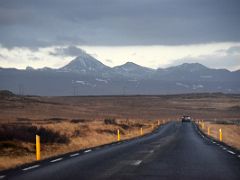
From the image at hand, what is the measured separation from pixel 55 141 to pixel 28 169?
38.4 ft

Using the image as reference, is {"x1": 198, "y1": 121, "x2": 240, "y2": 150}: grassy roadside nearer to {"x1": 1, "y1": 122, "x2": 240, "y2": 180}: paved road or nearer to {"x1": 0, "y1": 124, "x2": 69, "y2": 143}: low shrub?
{"x1": 1, "y1": 122, "x2": 240, "y2": 180}: paved road

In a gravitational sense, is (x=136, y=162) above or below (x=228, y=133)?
above

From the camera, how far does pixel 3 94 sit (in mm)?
141375

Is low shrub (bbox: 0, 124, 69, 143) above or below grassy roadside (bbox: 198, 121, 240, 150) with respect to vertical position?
above

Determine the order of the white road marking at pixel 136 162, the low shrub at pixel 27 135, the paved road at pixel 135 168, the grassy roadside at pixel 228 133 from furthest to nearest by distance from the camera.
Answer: the grassy roadside at pixel 228 133 < the low shrub at pixel 27 135 < the white road marking at pixel 136 162 < the paved road at pixel 135 168

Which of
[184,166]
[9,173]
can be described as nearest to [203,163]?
[184,166]

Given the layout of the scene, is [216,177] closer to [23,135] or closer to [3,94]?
[23,135]

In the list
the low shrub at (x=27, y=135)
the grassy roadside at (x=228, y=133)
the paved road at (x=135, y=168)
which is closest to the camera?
the paved road at (x=135, y=168)

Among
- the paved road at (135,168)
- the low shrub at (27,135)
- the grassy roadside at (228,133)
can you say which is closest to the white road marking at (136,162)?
the paved road at (135,168)

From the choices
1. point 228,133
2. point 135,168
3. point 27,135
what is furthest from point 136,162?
point 228,133

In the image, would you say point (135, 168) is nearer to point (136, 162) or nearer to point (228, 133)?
point (136, 162)

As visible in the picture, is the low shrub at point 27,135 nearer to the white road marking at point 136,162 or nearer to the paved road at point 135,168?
the paved road at point 135,168

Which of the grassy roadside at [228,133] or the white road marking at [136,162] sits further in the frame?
the grassy roadside at [228,133]

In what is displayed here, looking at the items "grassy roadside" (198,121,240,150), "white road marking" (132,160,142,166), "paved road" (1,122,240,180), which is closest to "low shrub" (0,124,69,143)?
"paved road" (1,122,240,180)
